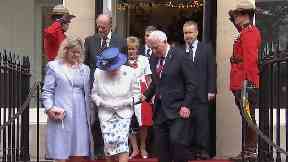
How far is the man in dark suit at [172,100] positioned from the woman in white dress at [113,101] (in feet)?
1.27

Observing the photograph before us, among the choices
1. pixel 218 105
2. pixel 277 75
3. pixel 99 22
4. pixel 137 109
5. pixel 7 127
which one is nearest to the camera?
pixel 277 75

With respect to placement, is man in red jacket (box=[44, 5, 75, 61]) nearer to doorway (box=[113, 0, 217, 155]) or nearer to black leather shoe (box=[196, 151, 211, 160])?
doorway (box=[113, 0, 217, 155])

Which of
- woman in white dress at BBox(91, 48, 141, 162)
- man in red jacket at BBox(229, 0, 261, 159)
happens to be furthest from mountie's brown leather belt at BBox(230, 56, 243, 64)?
woman in white dress at BBox(91, 48, 141, 162)

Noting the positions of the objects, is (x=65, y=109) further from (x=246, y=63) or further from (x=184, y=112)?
(x=246, y=63)

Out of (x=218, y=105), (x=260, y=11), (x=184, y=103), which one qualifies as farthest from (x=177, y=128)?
(x=260, y=11)

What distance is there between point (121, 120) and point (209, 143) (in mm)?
2606

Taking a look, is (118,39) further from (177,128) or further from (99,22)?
(177,128)

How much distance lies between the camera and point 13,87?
327 inches

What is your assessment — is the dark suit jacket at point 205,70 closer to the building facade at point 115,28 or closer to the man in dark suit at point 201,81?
the man in dark suit at point 201,81

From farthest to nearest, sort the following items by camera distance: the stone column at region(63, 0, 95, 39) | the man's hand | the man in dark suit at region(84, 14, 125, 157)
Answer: the stone column at region(63, 0, 95, 39) < the man in dark suit at region(84, 14, 125, 157) < the man's hand

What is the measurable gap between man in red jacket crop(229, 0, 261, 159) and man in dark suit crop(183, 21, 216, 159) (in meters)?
0.32

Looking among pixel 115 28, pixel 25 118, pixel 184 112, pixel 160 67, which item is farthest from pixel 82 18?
pixel 184 112

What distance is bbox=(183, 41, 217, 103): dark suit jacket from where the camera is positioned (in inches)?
376

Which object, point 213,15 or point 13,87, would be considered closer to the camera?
point 13,87
